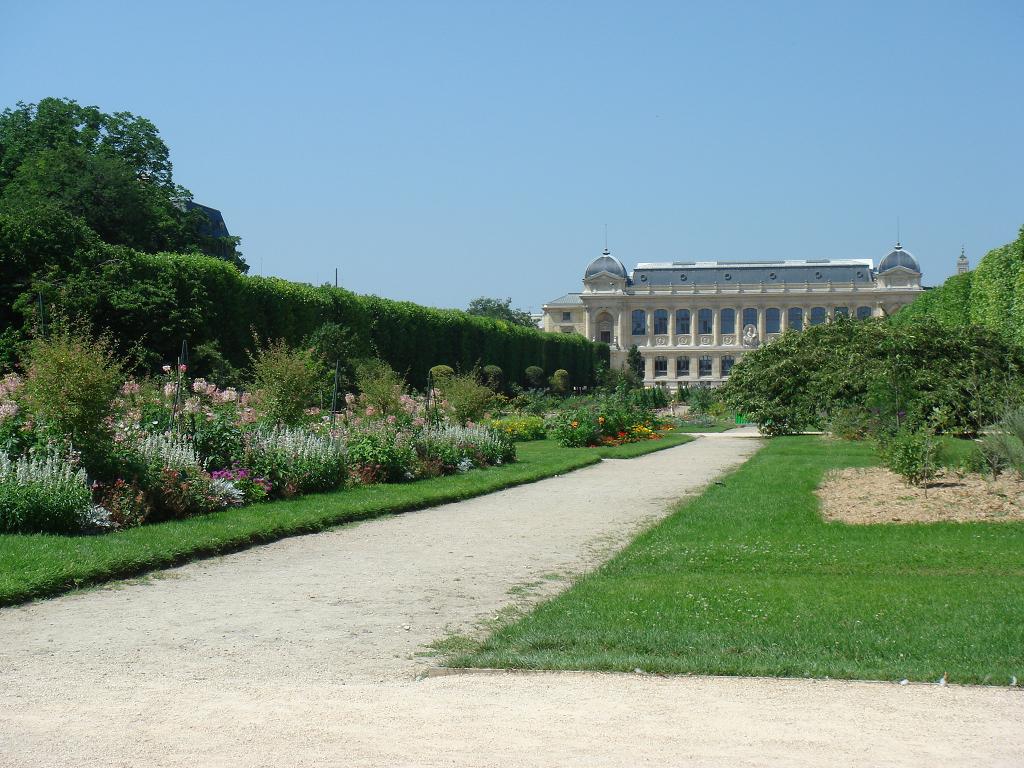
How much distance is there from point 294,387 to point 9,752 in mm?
11804

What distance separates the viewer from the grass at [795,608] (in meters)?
5.35

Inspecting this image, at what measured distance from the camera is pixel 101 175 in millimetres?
39812

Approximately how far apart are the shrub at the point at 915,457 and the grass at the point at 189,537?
5.42 meters

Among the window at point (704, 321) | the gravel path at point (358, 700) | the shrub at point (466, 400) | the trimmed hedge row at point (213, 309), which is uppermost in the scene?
the window at point (704, 321)

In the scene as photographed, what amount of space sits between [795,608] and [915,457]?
644 centimetres

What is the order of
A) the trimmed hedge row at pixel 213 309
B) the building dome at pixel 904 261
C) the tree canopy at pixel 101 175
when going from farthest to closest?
1. the building dome at pixel 904 261
2. the tree canopy at pixel 101 175
3. the trimmed hedge row at pixel 213 309

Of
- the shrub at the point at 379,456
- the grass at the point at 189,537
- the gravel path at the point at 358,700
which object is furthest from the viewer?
the shrub at the point at 379,456

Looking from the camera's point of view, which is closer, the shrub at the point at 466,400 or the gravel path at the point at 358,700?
the gravel path at the point at 358,700

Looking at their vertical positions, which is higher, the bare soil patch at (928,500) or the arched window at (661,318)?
the arched window at (661,318)

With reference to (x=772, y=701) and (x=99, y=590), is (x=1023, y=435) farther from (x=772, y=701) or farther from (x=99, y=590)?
(x=99, y=590)

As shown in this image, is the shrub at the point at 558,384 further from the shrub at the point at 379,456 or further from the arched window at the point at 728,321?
the arched window at the point at 728,321

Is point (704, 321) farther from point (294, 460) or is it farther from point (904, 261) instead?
point (294, 460)

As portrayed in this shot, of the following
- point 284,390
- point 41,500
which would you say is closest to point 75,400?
point 41,500

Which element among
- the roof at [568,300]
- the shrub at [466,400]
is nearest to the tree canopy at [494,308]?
the roof at [568,300]
